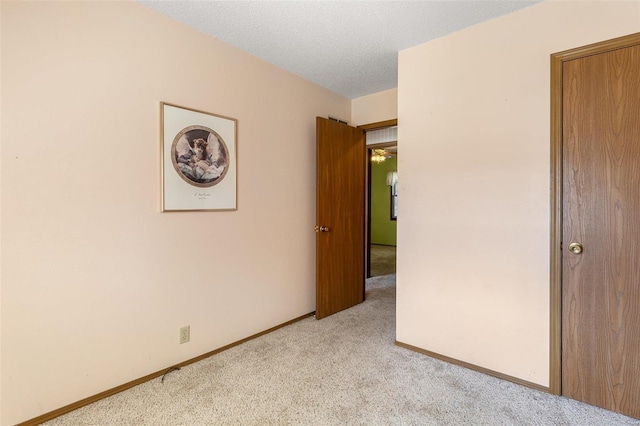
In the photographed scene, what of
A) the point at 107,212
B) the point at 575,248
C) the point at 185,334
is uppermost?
the point at 107,212

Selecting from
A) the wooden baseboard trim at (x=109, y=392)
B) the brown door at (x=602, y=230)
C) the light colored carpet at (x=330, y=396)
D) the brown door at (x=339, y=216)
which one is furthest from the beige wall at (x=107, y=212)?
the brown door at (x=602, y=230)

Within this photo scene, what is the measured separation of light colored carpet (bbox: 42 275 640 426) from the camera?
5.67 feet

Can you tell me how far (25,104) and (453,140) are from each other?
2.65 m

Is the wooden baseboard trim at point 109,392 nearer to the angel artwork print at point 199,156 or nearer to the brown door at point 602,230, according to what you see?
the angel artwork print at point 199,156

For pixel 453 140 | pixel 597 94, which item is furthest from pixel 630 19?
pixel 453 140

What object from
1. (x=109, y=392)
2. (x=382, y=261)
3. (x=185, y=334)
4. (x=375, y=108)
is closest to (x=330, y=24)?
(x=375, y=108)

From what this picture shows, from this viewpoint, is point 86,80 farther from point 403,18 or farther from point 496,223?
point 496,223

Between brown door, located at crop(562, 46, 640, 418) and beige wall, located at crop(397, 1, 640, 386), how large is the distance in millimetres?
125

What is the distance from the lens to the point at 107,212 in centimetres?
192

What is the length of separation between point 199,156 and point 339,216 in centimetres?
165

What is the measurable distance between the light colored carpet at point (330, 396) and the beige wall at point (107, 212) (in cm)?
26

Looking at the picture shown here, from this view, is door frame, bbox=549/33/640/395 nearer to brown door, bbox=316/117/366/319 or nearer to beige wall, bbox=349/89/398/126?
beige wall, bbox=349/89/398/126

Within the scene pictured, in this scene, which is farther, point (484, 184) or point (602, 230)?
point (484, 184)

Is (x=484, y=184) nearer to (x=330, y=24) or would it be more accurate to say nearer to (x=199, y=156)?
(x=330, y=24)
